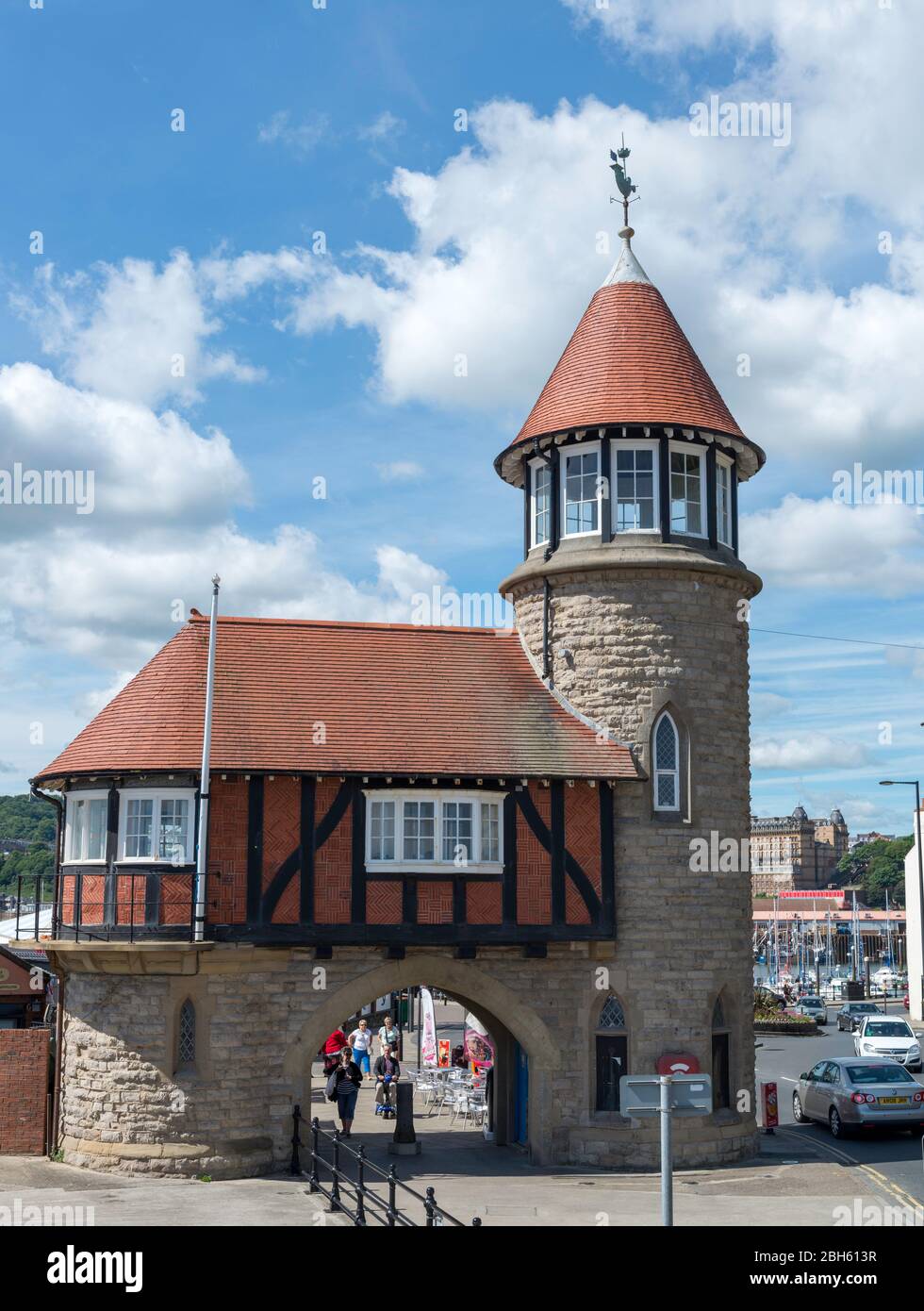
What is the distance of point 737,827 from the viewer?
72.0 feet

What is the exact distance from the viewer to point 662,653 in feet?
71.0

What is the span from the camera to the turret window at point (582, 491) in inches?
879

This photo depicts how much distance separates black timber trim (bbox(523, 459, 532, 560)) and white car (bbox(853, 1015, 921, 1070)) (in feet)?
61.9

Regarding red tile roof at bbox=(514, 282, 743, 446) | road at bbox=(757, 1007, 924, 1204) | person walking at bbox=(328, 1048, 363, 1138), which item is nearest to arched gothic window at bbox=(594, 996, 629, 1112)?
road at bbox=(757, 1007, 924, 1204)

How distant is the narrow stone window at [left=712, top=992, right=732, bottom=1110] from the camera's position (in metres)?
21.3

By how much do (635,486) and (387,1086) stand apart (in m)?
12.6

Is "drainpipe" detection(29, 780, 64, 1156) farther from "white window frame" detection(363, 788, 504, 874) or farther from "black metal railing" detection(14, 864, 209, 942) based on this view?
"white window frame" detection(363, 788, 504, 874)

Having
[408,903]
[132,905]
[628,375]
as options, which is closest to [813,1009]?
[628,375]

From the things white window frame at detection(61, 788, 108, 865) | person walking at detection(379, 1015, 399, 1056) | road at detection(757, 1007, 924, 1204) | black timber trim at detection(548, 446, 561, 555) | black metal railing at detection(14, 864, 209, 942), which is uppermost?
black timber trim at detection(548, 446, 561, 555)

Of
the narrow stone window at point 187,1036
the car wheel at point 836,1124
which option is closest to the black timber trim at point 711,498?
the car wheel at point 836,1124

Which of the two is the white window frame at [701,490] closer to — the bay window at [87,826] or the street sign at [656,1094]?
the bay window at [87,826]

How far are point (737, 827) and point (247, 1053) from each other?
27.3ft
